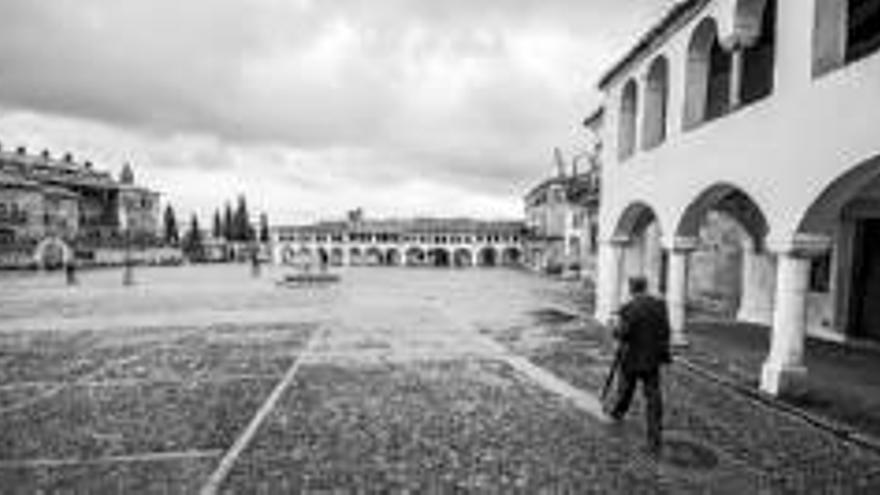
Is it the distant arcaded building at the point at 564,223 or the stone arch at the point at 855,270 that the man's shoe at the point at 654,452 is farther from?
the distant arcaded building at the point at 564,223

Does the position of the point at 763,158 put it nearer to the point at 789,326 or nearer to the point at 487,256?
the point at 789,326

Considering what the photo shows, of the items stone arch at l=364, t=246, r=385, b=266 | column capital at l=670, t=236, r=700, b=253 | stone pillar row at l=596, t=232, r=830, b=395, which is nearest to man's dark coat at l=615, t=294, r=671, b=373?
stone pillar row at l=596, t=232, r=830, b=395

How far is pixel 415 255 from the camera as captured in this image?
102 meters

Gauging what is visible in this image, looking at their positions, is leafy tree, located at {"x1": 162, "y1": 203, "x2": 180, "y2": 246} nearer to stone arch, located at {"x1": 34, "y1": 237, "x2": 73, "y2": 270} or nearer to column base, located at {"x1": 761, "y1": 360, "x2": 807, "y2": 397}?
stone arch, located at {"x1": 34, "y1": 237, "x2": 73, "y2": 270}

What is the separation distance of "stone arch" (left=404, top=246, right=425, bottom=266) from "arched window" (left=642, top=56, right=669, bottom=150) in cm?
8711

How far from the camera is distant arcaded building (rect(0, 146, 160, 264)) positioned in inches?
2286

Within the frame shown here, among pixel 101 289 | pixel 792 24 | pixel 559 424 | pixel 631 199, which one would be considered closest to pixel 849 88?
pixel 792 24

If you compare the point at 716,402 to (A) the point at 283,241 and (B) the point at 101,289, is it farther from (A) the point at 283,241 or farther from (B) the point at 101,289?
(A) the point at 283,241

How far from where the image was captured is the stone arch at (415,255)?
101 metres

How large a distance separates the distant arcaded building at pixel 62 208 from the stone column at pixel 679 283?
197ft

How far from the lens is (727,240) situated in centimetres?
1977

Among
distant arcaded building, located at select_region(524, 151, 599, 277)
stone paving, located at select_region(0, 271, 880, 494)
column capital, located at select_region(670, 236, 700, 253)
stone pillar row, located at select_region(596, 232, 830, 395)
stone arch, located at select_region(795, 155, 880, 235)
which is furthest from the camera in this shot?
distant arcaded building, located at select_region(524, 151, 599, 277)

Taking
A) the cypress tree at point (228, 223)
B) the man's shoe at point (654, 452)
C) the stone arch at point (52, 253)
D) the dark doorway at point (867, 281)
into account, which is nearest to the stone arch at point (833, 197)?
the man's shoe at point (654, 452)

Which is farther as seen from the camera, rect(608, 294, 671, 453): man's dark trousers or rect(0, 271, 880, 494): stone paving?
rect(608, 294, 671, 453): man's dark trousers
